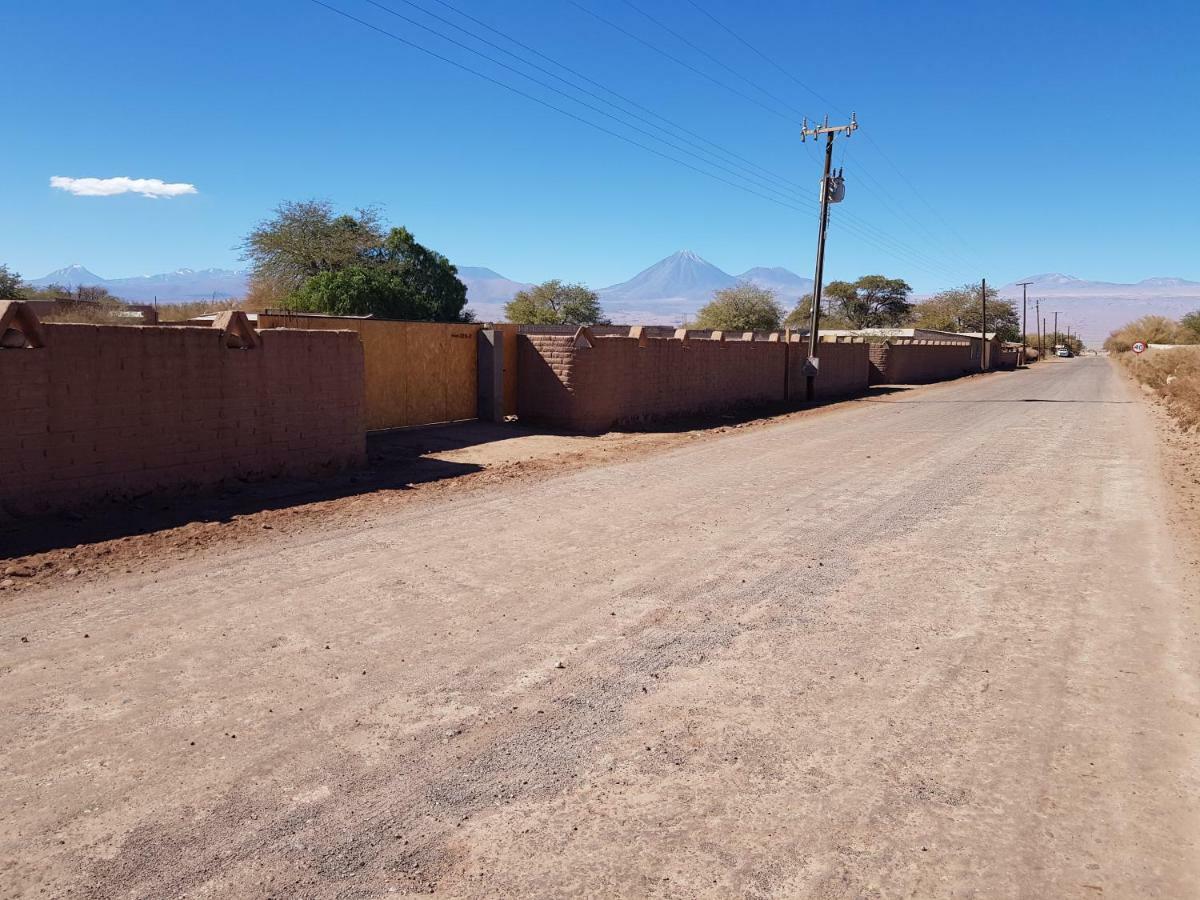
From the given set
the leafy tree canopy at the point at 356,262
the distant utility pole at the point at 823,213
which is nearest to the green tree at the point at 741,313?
the leafy tree canopy at the point at 356,262

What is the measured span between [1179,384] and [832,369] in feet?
36.6

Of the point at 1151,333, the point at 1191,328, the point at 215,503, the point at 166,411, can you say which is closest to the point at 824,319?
the point at 1191,328

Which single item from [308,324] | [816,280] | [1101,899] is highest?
[816,280]

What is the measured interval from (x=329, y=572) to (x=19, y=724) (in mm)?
2503

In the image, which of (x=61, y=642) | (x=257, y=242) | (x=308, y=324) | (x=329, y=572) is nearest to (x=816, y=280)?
(x=308, y=324)

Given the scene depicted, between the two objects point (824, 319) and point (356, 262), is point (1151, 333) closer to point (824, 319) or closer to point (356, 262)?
point (824, 319)

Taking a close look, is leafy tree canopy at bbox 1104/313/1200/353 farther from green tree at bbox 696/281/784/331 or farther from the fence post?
the fence post

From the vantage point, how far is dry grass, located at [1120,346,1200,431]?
1991cm

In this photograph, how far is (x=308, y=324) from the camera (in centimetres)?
1307

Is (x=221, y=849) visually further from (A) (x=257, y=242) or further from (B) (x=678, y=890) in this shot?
(A) (x=257, y=242)

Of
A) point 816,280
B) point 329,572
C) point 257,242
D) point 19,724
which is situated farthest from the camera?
point 257,242

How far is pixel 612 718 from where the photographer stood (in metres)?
3.92

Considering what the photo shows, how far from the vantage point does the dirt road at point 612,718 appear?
9.46ft

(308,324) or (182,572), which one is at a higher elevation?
(308,324)
